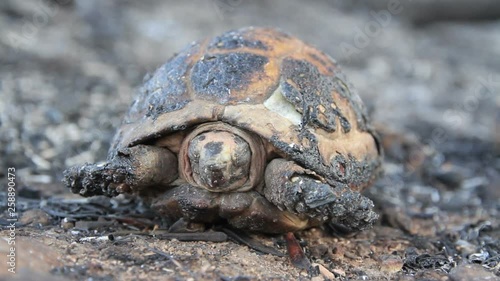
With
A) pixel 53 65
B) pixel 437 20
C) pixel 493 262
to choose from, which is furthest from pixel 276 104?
pixel 437 20

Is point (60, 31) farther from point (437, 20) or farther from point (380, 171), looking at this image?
point (437, 20)

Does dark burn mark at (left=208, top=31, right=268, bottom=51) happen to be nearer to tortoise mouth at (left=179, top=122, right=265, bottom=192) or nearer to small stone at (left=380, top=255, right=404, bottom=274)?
tortoise mouth at (left=179, top=122, right=265, bottom=192)

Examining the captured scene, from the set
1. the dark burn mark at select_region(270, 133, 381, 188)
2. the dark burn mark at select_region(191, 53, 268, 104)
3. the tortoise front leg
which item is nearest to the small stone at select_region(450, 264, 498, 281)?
the dark burn mark at select_region(270, 133, 381, 188)

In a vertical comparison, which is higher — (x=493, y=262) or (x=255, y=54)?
(x=255, y=54)

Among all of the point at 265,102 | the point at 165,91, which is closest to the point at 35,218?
the point at 165,91

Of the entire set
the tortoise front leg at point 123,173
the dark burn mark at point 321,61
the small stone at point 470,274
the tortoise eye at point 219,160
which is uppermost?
the dark burn mark at point 321,61

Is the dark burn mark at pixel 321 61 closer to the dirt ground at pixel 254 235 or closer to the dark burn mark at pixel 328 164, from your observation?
the dark burn mark at pixel 328 164

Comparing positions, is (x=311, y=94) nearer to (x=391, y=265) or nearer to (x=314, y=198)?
(x=314, y=198)

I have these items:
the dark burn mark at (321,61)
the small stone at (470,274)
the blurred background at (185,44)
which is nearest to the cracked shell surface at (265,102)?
the dark burn mark at (321,61)
